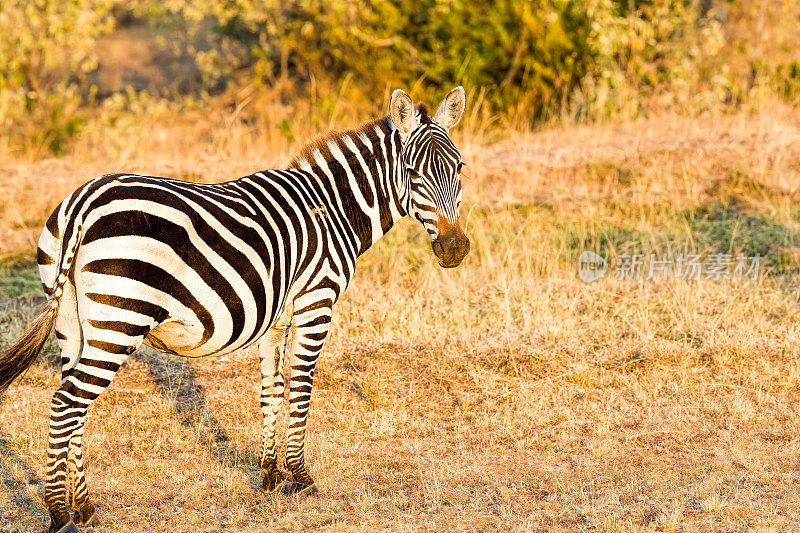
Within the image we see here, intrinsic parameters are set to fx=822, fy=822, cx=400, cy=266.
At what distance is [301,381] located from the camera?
4.52 metres

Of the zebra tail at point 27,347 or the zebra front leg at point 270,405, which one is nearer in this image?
the zebra tail at point 27,347

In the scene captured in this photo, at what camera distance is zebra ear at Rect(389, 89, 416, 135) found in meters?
→ 4.51

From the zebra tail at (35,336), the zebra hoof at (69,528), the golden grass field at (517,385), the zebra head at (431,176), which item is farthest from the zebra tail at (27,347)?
the zebra head at (431,176)

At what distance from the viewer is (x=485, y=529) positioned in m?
4.16

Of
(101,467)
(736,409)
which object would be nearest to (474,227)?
(736,409)

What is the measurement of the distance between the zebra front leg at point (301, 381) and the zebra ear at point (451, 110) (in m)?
1.33

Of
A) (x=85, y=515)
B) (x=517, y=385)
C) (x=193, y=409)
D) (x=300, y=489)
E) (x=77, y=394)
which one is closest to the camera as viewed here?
(x=77, y=394)

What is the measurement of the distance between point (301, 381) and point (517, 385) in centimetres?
213

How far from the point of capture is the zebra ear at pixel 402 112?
14.8 ft

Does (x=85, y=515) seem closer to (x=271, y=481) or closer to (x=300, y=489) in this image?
(x=271, y=481)

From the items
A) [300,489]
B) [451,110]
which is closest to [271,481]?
[300,489]

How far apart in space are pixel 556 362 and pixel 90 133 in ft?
29.9

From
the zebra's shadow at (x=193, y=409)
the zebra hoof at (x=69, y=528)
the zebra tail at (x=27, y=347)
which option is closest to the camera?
the zebra tail at (x=27, y=347)

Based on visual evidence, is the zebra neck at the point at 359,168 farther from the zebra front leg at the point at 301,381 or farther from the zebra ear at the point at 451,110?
the zebra front leg at the point at 301,381
